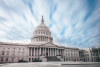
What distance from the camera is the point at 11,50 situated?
244 ft

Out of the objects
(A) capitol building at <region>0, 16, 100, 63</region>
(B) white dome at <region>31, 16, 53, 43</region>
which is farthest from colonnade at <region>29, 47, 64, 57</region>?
(B) white dome at <region>31, 16, 53, 43</region>

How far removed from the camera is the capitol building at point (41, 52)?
7206 centimetres

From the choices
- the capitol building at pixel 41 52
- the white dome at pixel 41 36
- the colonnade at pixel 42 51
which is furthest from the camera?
the white dome at pixel 41 36

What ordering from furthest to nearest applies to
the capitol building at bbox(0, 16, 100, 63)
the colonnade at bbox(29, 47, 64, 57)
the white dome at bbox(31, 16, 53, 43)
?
the white dome at bbox(31, 16, 53, 43), the colonnade at bbox(29, 47, 64, 57), the capitol building at bbox(0, 16, 100, 63)

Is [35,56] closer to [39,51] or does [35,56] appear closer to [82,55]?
[39,51]

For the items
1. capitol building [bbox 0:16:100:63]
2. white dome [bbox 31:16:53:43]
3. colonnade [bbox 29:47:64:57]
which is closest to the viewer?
capitol building [bbox 0:16:100:63]

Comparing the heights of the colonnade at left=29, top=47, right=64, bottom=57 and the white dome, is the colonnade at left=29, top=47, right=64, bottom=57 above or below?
below

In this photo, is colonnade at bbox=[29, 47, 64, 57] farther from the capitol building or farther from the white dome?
the white dome

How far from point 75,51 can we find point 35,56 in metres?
46.2

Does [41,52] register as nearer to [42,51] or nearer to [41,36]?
[42,51]

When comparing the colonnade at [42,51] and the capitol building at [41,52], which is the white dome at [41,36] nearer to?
the capitol building at [41,52]

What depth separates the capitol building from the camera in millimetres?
72062

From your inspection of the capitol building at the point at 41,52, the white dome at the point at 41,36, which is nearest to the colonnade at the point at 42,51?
the capitol building at the point at 41,52

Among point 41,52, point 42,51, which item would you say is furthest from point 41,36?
point 41,52
